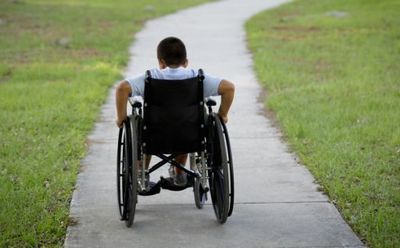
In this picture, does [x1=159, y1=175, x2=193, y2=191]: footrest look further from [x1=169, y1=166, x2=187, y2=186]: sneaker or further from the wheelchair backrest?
the wheelchair backrest

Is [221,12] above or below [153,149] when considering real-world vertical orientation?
below

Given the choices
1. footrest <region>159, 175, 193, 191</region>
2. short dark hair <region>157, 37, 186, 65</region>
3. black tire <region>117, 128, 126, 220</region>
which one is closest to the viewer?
short dark hair <region>157, 37, 186, 65</region>

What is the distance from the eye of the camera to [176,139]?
565 centimetres

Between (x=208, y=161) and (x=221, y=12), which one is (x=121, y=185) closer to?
(x=208, y=161)

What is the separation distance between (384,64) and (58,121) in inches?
254

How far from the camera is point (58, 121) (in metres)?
9.35

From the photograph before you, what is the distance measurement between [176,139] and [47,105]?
195 inches

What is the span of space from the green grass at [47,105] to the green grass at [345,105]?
2.14 metres

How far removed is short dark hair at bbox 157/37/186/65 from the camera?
561 centimetres

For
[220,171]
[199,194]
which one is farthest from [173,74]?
[199,194]

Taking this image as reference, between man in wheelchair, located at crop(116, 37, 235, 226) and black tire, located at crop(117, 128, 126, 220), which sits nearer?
man in wheelchair, located at crop(116, 37, 235, 226)

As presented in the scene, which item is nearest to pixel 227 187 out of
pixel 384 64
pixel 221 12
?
pixel 384 64

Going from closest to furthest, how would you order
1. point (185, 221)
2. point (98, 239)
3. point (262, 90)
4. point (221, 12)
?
1. point (98, 239)
2. point (185, 221)
3. point (262, 90)
4. point (221, 12)

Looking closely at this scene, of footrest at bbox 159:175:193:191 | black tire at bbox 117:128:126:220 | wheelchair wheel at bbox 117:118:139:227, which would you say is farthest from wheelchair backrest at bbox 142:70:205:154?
footrest at bbox 159:175:193:191
